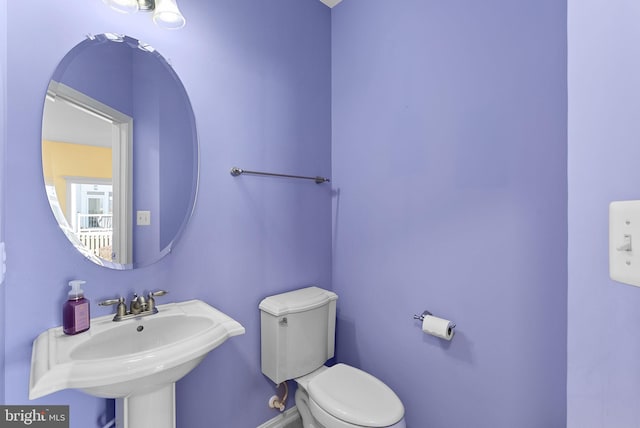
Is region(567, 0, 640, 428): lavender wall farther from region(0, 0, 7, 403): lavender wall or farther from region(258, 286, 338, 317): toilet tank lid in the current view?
region(0, 0, 7, 403): lavender wall

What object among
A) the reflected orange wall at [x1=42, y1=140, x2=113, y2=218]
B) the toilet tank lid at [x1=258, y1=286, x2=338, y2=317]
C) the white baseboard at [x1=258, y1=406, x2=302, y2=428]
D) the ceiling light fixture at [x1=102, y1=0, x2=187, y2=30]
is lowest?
the white baseboard at [x1=258, y1=406, x2=302, y2=428]

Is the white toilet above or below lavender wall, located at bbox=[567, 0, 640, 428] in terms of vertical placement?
below

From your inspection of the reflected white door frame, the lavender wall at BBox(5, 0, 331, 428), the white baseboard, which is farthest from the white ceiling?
the white baseboard

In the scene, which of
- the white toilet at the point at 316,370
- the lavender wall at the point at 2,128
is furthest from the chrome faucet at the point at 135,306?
the white toilet at the point at 316,370

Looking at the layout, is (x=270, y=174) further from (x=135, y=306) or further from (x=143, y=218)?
(x=135, y=306)

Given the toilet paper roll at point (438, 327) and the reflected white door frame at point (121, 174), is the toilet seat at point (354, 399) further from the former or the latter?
the reflected white door frame at point (121, 174)

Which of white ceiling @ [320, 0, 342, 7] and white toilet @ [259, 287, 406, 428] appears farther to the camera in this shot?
white ceiling @ [320, 0, 342, 7]

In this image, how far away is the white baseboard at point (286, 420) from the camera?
5.17 feet

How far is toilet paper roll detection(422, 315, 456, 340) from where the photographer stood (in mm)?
1284

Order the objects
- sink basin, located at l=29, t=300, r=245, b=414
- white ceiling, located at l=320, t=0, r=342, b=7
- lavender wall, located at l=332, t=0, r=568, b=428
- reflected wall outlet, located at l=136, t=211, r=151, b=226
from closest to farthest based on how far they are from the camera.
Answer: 1. sink basin, located at l=29, t=300, r=245, b=414
2. lavender wall, located at l=332, t=0, r=568, b=428
3. reflected wall outlet, located at l=136, t=211, r=151, b=226
4. white ceiling, located at l=320, t=0, r=342, b=7

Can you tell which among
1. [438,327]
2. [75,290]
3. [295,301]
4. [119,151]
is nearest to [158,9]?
[119,151]

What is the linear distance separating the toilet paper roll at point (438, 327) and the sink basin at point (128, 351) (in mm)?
881

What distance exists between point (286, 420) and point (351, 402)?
0.66 m

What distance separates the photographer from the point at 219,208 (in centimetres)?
138
